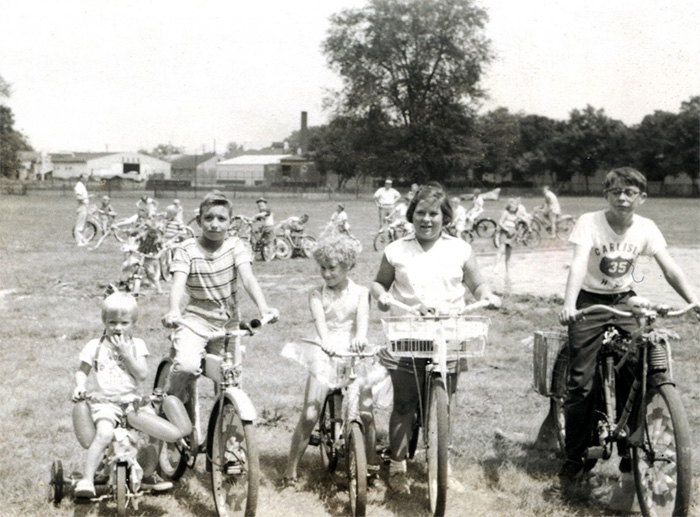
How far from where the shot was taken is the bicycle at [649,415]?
354 centimetres

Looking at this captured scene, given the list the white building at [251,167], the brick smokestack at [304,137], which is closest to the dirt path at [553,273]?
the brick smokestack at [304,137]

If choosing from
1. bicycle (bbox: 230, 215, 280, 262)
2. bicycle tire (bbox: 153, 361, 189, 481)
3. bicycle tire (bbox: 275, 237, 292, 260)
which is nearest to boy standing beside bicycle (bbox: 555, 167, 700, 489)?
bicycle tire (bbox: 153, 361, 189, 481)

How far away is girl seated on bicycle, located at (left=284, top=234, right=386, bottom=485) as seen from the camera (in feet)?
13.7

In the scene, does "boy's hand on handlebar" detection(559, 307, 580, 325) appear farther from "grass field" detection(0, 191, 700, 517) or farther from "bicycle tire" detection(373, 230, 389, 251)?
"bicycle tire" detection(373, 230, 389, 251)

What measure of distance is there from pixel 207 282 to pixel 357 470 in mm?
1261

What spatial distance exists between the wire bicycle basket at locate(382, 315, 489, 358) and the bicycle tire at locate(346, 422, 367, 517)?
0.45m

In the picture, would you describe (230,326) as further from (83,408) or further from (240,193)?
(240,193)

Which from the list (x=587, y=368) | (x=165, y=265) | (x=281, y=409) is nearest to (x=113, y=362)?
(x=281, y=409)

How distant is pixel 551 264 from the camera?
51.6 ft

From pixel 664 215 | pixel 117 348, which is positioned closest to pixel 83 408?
pixel 117 348

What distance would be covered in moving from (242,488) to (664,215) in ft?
107

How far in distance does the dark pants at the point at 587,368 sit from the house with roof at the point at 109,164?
85.9 meters

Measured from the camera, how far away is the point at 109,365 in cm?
388

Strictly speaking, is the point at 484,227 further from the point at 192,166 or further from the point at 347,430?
the point at 192,166
